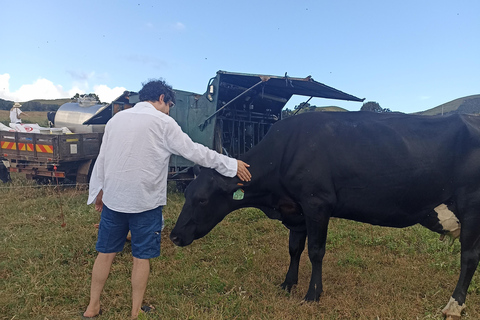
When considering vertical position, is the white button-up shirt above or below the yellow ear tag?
above

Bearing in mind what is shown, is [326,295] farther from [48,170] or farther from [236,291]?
[48,170]

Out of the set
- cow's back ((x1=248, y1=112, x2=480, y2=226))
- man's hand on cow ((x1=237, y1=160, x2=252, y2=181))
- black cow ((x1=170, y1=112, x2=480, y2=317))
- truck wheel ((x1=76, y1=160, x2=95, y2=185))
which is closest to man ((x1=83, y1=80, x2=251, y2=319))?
man's hand on cow ((x1=237, y1=160, x2=252, y2=181))

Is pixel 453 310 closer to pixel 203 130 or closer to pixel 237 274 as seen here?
pixel 237 274

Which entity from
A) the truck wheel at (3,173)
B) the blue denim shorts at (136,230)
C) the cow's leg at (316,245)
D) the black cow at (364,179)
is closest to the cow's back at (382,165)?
the black cow at (364,179)

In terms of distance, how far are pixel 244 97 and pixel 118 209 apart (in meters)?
5.87

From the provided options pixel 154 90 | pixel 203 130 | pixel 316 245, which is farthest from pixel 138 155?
pixel 203 130

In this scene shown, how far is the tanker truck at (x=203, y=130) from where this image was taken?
24.8 ft

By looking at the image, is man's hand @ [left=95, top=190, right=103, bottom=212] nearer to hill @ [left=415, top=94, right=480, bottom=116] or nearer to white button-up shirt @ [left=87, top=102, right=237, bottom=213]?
white button-up shirt @ [left=87, top=102, right=237, bottom=213]

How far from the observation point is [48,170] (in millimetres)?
8234

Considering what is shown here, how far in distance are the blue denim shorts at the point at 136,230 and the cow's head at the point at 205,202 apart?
544 millimetres

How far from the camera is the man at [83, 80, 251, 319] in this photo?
8.83 feet

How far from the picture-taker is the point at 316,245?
326 centimetres

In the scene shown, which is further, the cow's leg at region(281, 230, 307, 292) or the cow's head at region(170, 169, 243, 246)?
the cow's leg at region(281, 230, 307, 292)

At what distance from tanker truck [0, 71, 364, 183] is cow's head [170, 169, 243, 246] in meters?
3.87
